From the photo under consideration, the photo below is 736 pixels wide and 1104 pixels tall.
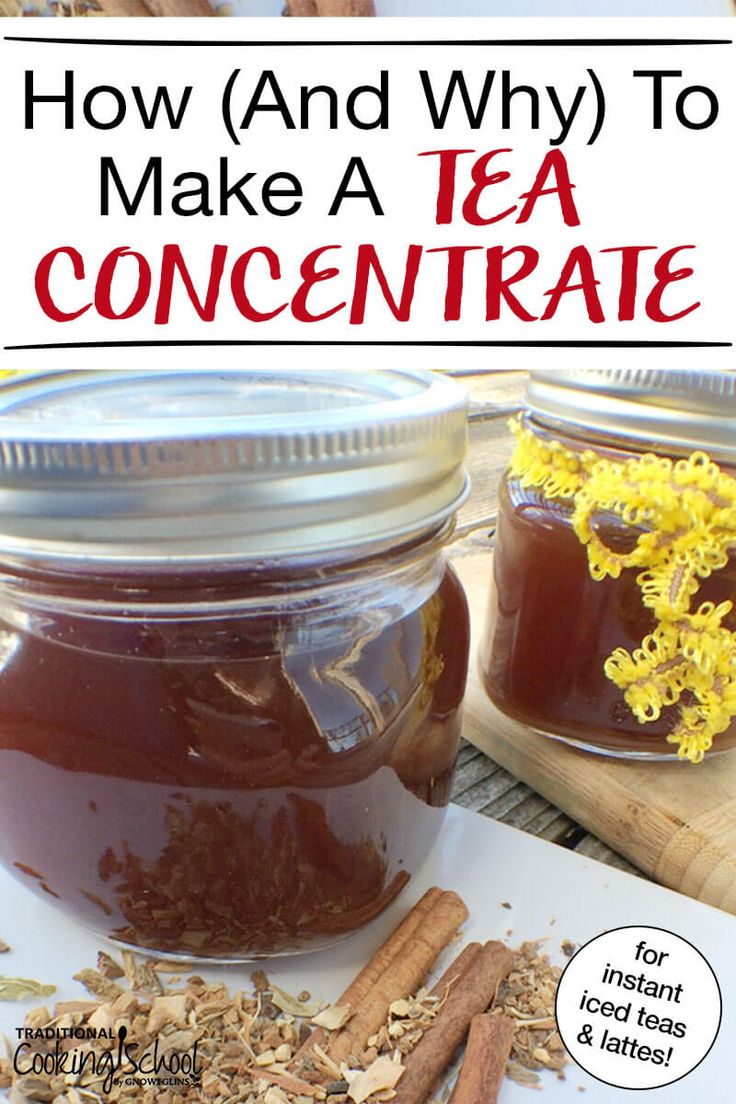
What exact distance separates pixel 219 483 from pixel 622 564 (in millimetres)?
315

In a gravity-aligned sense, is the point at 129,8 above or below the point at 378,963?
above

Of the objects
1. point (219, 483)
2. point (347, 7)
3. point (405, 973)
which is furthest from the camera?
point (347, 7)

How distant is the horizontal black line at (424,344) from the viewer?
616 millimetres

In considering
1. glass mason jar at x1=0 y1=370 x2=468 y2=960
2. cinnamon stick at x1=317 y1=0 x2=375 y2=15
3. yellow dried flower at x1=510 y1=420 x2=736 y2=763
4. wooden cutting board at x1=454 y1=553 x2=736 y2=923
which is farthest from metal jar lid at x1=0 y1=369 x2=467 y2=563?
cinnamon stick at x1=317 y1=0 x2=375 y2=15

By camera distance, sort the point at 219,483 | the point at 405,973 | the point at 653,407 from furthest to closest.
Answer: the point at 653,407 < the point at 405,973 < the point at 219,483

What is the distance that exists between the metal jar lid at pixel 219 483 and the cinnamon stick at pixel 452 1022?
26cm

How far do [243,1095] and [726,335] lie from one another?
61cm

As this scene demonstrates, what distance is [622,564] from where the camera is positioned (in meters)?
0.58

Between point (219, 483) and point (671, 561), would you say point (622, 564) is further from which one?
point (219, 483)

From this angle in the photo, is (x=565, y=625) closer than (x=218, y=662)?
No

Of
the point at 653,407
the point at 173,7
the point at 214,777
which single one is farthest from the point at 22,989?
the point at 173,7

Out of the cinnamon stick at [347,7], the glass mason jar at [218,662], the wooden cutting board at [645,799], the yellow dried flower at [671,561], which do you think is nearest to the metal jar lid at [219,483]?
the glass mason jar at [218,662]

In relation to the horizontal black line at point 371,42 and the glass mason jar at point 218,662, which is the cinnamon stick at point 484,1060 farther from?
the horizontal black line at point 371,42

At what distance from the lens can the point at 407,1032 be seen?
1.50 ft
